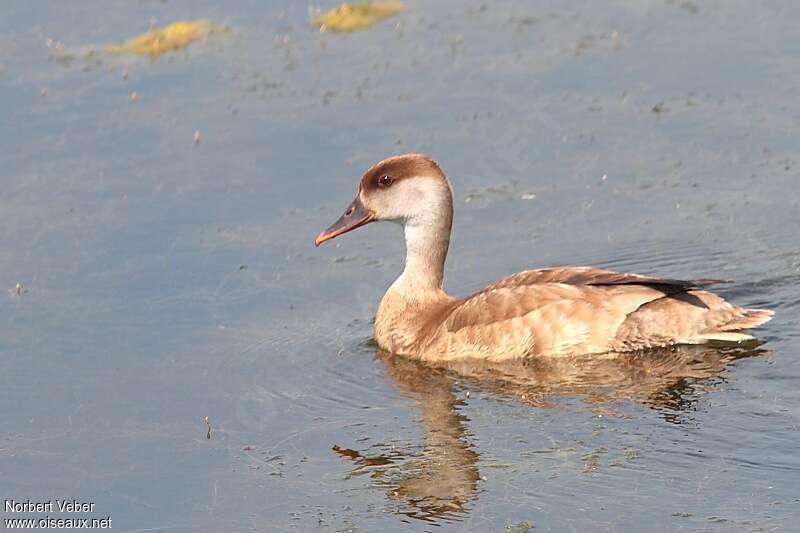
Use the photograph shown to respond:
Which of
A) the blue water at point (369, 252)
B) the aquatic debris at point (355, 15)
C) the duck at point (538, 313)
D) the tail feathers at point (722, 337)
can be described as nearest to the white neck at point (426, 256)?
the duck at point (538, 313)

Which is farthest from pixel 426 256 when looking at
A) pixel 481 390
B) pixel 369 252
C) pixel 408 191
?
pixel 481 390

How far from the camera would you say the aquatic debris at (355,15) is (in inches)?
695

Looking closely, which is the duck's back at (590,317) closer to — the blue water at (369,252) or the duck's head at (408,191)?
the blue water at (369,252)

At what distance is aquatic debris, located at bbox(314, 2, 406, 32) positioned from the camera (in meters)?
17.7

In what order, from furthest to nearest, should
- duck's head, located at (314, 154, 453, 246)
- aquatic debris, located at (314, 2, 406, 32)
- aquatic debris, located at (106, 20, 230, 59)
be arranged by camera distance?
aquatic debris, located at (314, 2, 406, 32) → aquatic debris, located at (106, 20, 230, 59) → duck's head, located at (314, 154, 453, 246)

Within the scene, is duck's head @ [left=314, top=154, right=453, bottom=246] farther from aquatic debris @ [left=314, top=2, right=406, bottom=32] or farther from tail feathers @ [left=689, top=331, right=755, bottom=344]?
aquatic debris @ [left=314, top=2, right=406, bottom=32]

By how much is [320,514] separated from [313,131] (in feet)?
22.6

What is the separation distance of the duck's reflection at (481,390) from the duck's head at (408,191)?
106 cm

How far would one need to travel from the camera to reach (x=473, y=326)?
11070mm

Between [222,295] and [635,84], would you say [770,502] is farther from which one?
[635,84]

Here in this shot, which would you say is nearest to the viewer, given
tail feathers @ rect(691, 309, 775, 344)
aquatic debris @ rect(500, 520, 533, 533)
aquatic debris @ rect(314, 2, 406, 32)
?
aquatic debris @ rect(500, 520, 533, 533)

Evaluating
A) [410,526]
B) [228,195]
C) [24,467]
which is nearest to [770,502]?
[410,526]

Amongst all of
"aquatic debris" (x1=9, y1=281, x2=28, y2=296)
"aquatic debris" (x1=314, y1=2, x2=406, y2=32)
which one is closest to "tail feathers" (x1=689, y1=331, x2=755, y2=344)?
"aquatic debris" (x1=9, y1=281, x2=28, y2=296)

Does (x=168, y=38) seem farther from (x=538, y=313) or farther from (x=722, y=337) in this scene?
(x=722, y=337)
